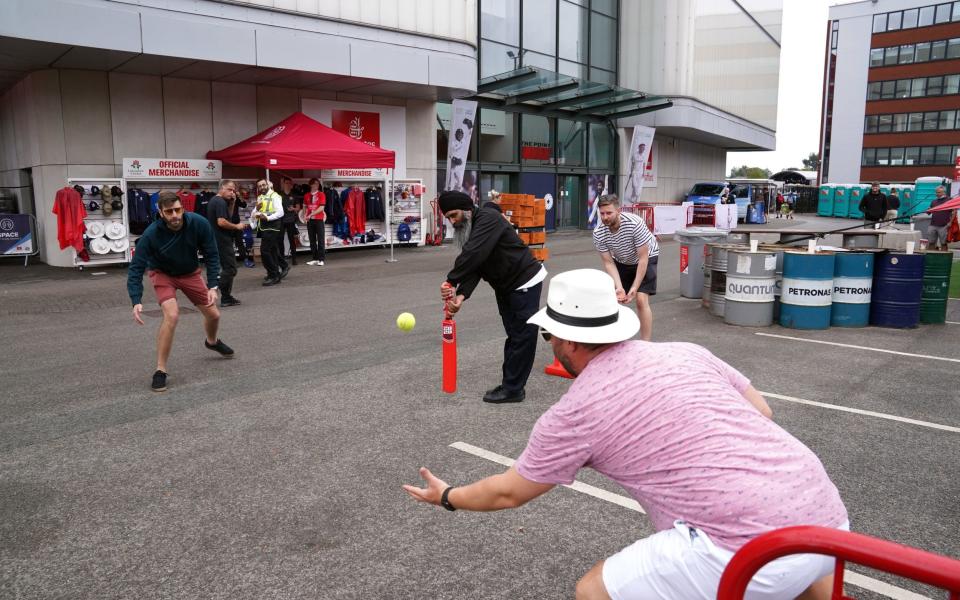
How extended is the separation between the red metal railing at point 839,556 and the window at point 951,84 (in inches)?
3249

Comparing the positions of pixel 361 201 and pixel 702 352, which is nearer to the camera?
pixel 702 352

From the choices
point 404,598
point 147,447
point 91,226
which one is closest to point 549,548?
point 404,598

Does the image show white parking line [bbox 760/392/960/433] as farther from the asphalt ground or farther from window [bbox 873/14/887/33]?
window [bbox 873/14/887/33]

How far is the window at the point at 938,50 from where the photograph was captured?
68812 millimetres

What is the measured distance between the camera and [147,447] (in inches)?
207

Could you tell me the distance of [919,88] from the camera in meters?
70.7

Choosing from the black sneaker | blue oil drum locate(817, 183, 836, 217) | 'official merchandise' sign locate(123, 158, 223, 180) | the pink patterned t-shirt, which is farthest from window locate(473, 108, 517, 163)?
blue oil drum locate(817, 183, 836, 217)

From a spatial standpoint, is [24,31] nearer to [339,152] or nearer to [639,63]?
[339,152]

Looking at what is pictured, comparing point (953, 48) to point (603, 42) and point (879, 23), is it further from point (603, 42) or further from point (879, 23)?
point (603, 42)

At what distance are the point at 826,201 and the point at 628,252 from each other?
46.7m

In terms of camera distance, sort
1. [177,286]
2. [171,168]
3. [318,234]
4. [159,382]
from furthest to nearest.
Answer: [318,234] → [171,168] → [177,286] → [159,382]

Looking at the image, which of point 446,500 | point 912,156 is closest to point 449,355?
point 446,500

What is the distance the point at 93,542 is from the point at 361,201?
51.8 feet

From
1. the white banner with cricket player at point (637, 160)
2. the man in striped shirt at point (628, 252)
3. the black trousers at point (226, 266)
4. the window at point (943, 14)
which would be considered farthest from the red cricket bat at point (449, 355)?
the window at point (943, 14)
